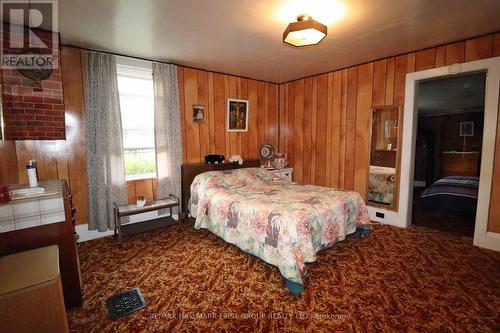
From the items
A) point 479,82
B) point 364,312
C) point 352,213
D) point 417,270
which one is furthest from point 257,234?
point 479,82

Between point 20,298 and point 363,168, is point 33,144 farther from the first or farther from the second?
point 363,168

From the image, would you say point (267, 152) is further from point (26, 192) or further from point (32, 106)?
point (26, 192)

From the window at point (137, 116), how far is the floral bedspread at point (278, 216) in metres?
0.89

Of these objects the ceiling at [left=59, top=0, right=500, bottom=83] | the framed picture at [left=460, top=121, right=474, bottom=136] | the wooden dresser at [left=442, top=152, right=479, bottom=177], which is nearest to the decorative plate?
the ceiling at [left=59, top=0, right=500, bottom=83]

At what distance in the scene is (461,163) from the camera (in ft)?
20.6

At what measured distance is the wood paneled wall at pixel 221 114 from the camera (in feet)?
13.7

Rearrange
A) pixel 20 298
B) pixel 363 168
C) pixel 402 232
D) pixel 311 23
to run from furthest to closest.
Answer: pixel 363 168
pixel 402 232
pixel 311 23
pixel 20 298

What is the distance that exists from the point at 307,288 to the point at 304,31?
2420 millimetres

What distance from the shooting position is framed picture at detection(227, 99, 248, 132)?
4676 mm

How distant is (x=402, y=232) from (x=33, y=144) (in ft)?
16.7

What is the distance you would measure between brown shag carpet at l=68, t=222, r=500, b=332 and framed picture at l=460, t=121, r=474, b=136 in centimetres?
512

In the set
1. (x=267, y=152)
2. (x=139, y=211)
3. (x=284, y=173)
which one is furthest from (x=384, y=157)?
(x=139, y=211)

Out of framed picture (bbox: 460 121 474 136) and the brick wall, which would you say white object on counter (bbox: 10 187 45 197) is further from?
framed picture (bbox: 460 121 474 136)

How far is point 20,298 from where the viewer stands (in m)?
1.38
